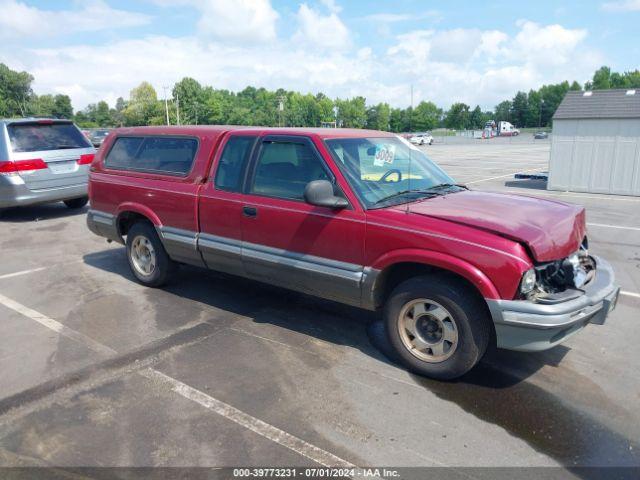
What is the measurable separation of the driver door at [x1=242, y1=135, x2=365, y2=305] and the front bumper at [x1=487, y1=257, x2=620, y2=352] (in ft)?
3.81

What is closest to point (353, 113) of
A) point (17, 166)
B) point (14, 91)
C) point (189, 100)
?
point (189, 100)

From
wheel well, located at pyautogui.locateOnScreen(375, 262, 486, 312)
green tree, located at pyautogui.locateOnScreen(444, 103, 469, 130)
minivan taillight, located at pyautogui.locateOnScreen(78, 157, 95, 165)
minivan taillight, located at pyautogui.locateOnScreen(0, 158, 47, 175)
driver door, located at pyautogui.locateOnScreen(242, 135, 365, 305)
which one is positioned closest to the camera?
wheel well, located at pyautogui.locateOnScreen(375, 262, 486, 312)

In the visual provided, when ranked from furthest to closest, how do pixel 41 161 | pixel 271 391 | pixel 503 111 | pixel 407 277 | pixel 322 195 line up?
pixel 503 111 → pixel 41 161 → pixel 407 277 → pixel 322 195 → pixel 271 391

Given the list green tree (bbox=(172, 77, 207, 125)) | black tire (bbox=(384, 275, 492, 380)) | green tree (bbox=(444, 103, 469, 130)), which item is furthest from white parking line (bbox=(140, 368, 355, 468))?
green tree (bbox=(444, 103, 469, 130))

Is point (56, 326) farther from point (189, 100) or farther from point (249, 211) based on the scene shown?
point (189, 100)

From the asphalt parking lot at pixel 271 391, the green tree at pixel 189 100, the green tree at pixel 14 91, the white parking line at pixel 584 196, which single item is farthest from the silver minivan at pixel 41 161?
the green tree at pixel 14 91

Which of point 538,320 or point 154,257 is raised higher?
point 538,320

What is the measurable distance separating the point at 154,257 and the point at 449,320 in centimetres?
359

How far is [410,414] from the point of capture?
3510 millimetres

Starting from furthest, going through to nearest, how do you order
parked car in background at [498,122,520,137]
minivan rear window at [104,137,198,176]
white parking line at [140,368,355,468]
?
parked car in background at [498,122,520,137]
minivan rear window at [104,137,198,176]
white parking line at [140,368,355,468]

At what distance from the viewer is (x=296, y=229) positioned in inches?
179

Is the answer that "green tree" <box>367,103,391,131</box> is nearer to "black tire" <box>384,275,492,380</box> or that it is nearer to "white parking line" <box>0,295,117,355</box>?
"white parking line" <box>0,295,117,355</box>

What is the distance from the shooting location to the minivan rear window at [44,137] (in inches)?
381

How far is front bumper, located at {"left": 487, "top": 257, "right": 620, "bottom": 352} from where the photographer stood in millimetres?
3457
